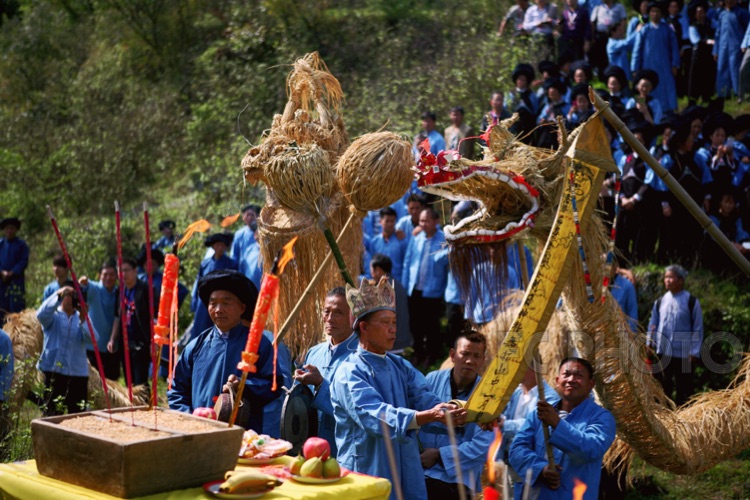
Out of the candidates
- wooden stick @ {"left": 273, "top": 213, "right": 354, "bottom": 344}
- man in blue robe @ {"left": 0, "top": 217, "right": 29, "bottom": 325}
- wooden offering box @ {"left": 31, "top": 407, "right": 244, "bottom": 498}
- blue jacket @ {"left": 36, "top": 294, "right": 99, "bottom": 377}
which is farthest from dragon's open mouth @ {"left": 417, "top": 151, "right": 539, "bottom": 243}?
man in blue robe @ {"left": 0, "top": 217, "right": 29, "bottom": 325}

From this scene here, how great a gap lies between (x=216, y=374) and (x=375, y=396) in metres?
0.94

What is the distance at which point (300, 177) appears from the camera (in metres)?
5.06

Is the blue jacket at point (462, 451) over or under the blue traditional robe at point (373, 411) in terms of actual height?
under

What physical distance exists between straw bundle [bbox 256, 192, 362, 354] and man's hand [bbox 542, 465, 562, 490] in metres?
1.57

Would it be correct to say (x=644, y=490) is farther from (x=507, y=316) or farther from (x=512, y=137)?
(x=512, y=137)

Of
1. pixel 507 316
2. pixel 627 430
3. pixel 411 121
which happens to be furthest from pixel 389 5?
pixel 627 430

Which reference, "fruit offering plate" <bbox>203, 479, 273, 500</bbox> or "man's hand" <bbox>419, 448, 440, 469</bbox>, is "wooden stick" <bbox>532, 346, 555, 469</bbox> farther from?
"fruit offering plate" <bbox>203, 479, 273, 500</bbox>

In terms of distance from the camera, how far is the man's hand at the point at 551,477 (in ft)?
15.6

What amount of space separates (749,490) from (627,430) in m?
1.84

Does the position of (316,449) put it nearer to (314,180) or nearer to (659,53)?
(314,180)

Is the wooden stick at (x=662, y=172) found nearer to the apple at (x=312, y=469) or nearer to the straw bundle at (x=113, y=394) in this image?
the apple at (x=312, y=469)

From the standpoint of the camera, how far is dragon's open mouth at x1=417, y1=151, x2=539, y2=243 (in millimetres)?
4141

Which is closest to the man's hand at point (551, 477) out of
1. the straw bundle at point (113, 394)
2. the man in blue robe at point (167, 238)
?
the straw bundle at point (113, 394)

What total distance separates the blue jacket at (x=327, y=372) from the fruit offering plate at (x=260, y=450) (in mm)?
720
